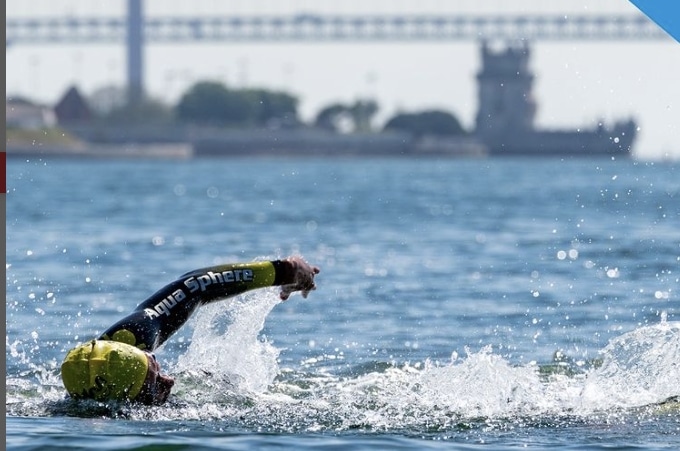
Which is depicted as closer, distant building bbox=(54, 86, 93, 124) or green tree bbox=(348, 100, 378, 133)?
distant building bbox=(54, 86, 93, 124)

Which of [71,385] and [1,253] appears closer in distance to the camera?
[1,253]

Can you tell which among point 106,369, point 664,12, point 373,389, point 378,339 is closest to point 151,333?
point 106,369

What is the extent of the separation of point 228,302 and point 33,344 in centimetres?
285

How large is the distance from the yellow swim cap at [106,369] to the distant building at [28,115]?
147m

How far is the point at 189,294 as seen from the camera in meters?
10.9

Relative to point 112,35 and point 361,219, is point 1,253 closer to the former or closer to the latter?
point 361,219

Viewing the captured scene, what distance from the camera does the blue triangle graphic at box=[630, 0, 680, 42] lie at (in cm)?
920

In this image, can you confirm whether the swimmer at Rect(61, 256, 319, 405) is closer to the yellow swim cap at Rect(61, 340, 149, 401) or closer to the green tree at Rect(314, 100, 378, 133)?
the yellow swim cap at Rect(61, 340, 149, 401)

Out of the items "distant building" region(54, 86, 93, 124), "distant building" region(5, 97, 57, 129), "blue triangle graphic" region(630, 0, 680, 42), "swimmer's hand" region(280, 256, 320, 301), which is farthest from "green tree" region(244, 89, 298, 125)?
"blue triangle graphic" region(630, 0, 680, 42)

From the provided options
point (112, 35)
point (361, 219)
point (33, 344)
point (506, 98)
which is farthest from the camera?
point (112, 35)

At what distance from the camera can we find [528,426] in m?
10.5

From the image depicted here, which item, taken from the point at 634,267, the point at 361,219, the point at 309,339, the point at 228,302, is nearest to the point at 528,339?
the point at 309,339

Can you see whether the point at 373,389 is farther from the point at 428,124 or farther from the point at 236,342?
the point at 428,124

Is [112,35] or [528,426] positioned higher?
[112,35]
